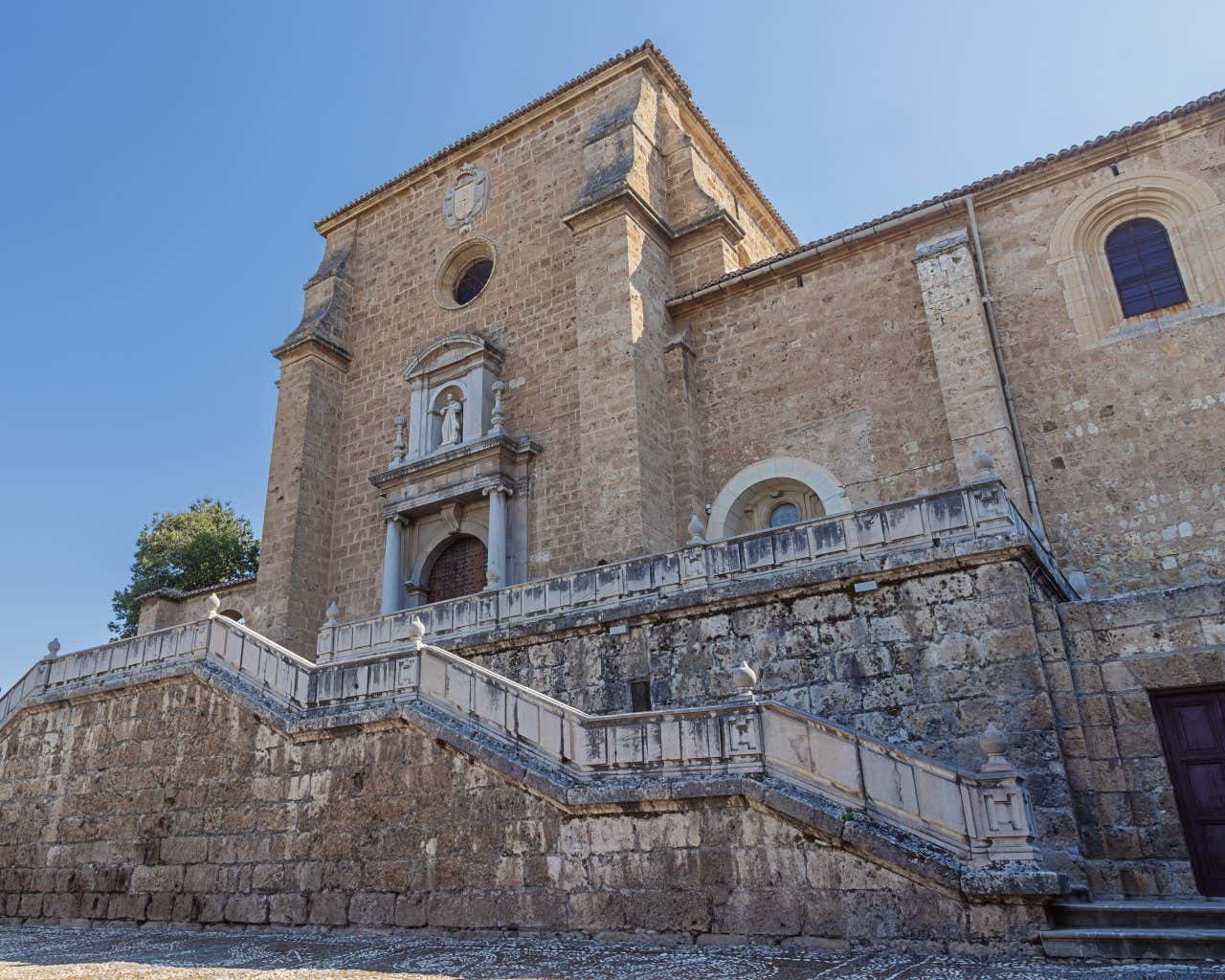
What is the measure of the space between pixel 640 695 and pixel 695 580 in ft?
4.32

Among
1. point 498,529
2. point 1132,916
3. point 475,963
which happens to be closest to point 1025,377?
point 498,529

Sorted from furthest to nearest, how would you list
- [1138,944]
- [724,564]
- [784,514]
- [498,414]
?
[498,414] → [784,514] → [724,564] → [1138,944]

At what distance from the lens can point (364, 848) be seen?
773 cm

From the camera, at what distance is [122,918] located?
9.23 meters

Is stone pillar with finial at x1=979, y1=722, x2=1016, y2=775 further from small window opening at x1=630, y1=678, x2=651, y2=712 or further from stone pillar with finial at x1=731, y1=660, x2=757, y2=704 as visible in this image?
small window opening at x1=630, y1=678, x2=651, y2=712

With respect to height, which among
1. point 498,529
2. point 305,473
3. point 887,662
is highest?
point 305,473

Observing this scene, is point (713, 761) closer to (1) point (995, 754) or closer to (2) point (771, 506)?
(1) point (995, 754)

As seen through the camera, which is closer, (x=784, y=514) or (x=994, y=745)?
(x=994, y=745)

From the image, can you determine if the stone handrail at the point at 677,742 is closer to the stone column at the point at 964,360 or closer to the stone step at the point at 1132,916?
the stone step at the point at 1132,916

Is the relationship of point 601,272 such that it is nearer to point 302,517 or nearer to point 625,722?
point 302,517

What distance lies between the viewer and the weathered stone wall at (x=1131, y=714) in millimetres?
7070

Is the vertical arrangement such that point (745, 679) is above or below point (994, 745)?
above

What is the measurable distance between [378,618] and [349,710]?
301cm

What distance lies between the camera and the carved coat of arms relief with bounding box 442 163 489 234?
1795cm
